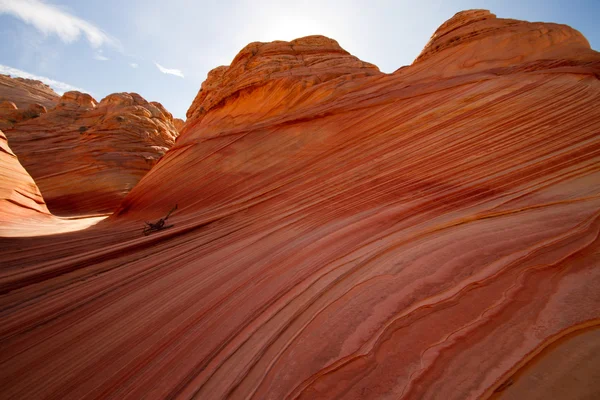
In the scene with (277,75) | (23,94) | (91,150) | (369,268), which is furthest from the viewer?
(23,94)

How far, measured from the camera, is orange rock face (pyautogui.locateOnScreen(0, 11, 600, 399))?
988 mm

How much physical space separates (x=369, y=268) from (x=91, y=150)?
44.8 feet

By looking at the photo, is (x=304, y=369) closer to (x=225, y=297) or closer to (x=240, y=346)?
(x=240, y=346)

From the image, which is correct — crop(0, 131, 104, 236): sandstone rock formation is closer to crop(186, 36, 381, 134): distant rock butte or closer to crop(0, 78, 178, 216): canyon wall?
crop(186, 36, 381, 134): distant rock butte

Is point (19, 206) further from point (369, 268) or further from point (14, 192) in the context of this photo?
point (369, 268)

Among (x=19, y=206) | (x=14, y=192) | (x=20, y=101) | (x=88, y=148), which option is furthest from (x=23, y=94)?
(x=19, y=206)

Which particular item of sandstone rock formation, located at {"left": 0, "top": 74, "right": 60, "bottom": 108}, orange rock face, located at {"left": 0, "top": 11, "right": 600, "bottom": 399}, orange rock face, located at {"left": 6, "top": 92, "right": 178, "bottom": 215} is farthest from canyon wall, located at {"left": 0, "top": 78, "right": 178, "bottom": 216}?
orange rock face, located at {"left": 0, "top": 11, "right": 600, "bottom": 399}

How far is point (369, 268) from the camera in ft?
5.28

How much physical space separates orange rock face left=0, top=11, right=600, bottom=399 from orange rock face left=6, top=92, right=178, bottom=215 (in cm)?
727

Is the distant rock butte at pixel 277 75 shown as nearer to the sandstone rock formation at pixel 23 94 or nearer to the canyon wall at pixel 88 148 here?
the canyon wall at pixel 88 148

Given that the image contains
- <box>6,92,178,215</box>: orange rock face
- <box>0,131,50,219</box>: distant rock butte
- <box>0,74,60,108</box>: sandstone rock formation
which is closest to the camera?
<box>0,131,50,219</box>: distant rock butte

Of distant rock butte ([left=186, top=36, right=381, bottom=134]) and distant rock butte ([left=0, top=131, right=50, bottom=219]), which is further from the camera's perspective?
distant rock butte ([left=186, top=36, right=381, bottom=134])

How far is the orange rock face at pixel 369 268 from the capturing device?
988 millimetres

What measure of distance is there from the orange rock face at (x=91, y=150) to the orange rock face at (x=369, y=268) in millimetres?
7275
